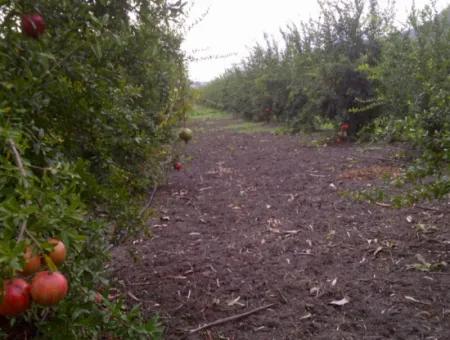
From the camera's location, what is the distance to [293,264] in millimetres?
3664

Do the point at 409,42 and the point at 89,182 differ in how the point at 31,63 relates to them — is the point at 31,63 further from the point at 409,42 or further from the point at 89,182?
the point at 409,42

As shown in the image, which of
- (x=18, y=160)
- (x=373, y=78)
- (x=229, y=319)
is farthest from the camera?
(x=373, y=78)

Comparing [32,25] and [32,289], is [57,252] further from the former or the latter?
[32,25]

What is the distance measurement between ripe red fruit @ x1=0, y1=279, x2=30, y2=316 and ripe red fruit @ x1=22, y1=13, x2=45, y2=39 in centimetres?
102

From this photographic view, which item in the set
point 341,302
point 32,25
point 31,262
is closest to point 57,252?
point 31,262

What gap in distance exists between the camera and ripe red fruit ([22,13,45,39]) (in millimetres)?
1739

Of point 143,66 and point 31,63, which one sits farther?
point 143,66

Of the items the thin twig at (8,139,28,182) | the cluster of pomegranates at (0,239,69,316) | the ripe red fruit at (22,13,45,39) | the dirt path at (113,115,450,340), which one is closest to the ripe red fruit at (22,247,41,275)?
the cluster of pomegranates at (0,239,69,316)

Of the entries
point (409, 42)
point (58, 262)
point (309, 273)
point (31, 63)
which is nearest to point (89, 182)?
point (31, 63)

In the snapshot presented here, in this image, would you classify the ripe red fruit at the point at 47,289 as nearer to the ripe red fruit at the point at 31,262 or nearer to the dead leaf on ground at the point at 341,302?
the ripe red fruit at the point at 31,262

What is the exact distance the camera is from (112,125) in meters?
2.23

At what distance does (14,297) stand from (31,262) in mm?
85

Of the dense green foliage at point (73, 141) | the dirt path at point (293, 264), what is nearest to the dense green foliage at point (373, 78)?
the dirt path at point (293, 264)

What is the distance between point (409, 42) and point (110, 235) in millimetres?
7224
